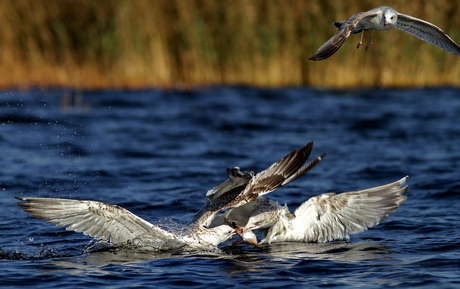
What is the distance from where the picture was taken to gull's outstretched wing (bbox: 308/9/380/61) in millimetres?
5211

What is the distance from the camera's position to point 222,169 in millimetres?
10648

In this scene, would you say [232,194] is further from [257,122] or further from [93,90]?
[93,90]

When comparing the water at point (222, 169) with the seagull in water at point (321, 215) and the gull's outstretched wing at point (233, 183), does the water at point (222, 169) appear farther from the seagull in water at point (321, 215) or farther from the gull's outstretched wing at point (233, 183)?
the gull's outstretched wing at point (233, 183)

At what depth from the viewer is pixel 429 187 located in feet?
31.0

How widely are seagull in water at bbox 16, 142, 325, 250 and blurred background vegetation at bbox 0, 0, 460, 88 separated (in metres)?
11.1

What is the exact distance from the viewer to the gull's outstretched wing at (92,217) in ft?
20.1

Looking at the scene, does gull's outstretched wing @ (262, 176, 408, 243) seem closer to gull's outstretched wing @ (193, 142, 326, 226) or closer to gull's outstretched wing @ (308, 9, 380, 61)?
gull's outstretched wing @ (193, 142, 326, 226)

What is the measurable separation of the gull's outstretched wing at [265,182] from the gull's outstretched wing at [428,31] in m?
1.94

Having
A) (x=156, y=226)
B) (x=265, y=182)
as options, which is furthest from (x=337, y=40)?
(x=156, y=226)

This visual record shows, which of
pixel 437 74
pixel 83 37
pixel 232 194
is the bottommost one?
pixel 232 194

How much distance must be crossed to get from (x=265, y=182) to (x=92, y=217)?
1.62 metres

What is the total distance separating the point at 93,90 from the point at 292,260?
40.9 ft

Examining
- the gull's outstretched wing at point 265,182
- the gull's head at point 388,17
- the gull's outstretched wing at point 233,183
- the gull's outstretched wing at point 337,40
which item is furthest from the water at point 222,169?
the gull's head at point 388,17

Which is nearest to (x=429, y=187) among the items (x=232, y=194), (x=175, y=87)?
(x=232, y=194)
